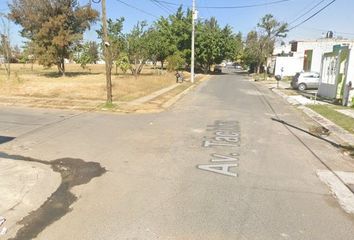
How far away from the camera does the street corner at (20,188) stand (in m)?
4.71

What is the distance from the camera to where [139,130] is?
36.6ft

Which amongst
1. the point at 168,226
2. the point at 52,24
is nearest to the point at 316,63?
the point at 52,24

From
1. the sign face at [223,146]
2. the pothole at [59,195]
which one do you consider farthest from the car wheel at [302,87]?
the pothole at [59,195]

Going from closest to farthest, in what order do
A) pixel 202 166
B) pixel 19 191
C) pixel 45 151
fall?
pixel 19 191, pixel 202 166, pixel 45 151

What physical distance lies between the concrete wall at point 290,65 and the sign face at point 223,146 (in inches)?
→ 1568

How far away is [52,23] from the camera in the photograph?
32812mm

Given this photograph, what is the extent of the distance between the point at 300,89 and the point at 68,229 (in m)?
28.6

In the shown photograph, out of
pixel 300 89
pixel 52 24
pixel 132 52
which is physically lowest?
pixel 300 89

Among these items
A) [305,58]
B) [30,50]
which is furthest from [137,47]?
[305,58]

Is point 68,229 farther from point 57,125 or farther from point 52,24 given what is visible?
point 52,24

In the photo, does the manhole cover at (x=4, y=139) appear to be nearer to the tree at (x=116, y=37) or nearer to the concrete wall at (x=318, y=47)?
the tree at (x=116, y=37)

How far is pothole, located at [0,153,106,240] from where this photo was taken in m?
4.50

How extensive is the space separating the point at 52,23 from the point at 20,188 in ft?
99.5

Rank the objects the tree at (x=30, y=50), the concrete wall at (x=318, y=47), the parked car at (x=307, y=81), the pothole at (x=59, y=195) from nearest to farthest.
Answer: the pothole at (x=59, y=195) < the parked car at (x=307, y=81) < the tree at (x=30, y=50) < the concrete wall at (x=318, y=47)
